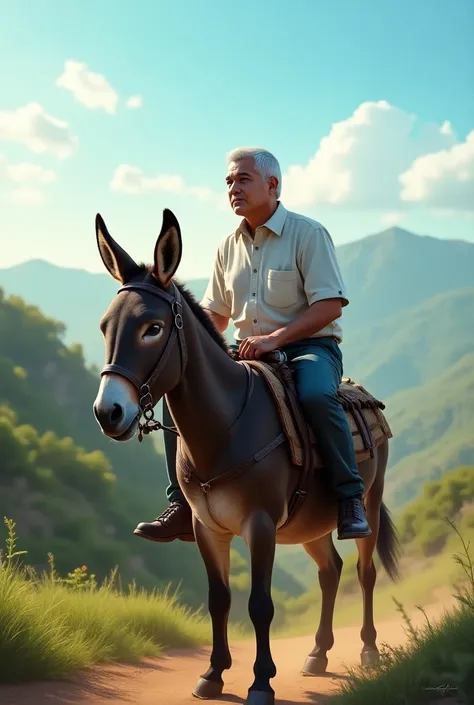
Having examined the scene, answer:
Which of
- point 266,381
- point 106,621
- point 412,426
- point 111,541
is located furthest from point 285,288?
point 412,426

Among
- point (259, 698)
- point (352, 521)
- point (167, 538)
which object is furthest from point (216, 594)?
point (352, 521)

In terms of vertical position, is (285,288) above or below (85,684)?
above

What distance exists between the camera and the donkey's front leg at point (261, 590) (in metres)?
4.68

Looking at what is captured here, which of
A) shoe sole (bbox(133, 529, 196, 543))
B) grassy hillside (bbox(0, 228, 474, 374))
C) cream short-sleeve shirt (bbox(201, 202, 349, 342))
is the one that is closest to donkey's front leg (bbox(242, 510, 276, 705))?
shoe sole (bbox(133, 529, 196, 543))

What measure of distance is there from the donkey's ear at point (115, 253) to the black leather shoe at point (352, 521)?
6.64 ft

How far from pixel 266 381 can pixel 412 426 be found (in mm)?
50591

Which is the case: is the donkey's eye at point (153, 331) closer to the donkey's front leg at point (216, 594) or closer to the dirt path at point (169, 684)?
the donkey's front leg at point (216, 594)

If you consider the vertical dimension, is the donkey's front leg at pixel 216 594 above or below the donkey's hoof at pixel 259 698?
above

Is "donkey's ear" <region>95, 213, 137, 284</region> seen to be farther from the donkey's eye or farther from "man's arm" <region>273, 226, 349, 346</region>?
"man's arm" <region>273, 226, 349, 346</region>

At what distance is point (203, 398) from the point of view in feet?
15.5

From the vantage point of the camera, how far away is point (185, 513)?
554 centimetres

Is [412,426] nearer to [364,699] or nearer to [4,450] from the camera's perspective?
[4,450]

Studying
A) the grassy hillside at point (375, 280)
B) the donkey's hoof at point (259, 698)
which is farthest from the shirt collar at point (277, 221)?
the grassy hillside at point (375, 280)

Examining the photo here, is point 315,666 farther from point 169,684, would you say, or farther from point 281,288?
point 281,288
